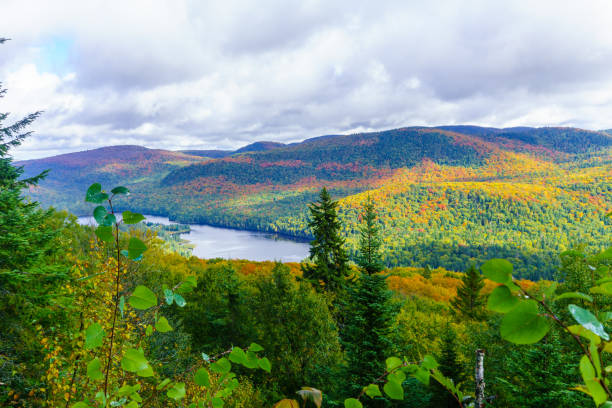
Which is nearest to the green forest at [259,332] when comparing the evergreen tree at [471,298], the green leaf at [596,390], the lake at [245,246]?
the green leaf at [596,390]

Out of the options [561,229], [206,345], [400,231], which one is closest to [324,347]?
[206,345]

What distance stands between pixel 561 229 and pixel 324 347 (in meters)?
186

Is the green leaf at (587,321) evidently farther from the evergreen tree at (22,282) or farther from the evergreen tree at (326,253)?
the evergreen tree at (326,253)

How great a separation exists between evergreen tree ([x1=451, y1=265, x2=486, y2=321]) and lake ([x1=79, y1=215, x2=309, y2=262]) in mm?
76106

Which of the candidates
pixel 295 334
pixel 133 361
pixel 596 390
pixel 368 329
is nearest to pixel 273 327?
pixel 295 334

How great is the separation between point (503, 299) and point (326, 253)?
63.8 feet

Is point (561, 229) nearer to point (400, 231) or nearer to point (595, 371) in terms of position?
point (400, 231)

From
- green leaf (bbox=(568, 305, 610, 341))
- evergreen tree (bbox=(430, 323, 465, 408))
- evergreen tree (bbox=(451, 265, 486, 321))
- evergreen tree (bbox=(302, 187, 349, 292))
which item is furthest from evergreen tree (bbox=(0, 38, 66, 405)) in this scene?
evergreen tree (bbox=(451, 265, 486, 321))

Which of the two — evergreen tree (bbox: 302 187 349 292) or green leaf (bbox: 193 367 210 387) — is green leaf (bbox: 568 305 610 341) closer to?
green leaf (bbox: 193 367 210 387)

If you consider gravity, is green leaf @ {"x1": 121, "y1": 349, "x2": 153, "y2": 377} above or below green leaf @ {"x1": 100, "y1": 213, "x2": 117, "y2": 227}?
below

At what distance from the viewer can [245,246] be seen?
131 meters

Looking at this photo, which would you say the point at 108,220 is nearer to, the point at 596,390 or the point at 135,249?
the point at 135,249

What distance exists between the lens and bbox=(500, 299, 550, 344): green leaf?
0.88 meters

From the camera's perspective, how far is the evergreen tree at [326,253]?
65.0 feet
